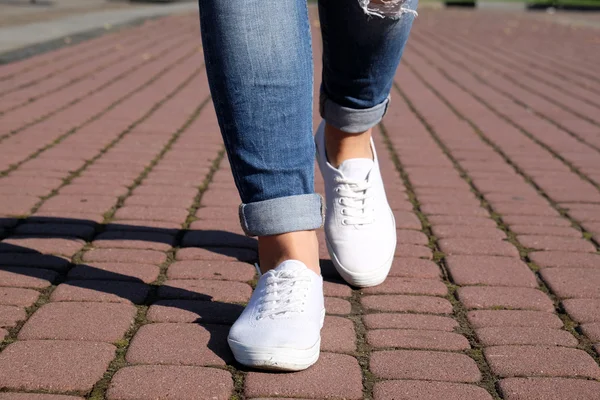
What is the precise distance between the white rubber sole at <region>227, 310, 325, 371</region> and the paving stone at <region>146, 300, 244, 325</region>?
0.25 m

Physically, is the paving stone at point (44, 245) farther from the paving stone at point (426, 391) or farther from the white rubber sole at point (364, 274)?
the paving stone at point (426, 391)

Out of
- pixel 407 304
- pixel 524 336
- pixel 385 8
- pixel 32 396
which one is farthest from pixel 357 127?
pixel 32 396

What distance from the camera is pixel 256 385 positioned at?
1670mm

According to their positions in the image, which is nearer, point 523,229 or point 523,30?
point 523,229

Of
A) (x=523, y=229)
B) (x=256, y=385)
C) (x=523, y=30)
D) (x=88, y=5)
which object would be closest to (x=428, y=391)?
(x=256, y=385)

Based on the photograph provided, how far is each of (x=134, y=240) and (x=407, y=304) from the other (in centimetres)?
84

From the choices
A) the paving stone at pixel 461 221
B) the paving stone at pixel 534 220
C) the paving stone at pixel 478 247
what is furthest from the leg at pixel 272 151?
the paving stone at pixel 534 220

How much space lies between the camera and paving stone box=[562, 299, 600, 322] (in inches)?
82.4

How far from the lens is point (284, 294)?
1832 mm

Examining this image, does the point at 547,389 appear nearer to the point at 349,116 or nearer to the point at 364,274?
the point at 364,274

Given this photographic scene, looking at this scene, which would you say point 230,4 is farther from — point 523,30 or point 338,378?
point 523,30

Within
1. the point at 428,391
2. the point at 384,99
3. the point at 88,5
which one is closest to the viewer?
the point at 428,391

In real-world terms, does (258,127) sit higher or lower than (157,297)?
higher

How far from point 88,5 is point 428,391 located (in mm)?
12257
